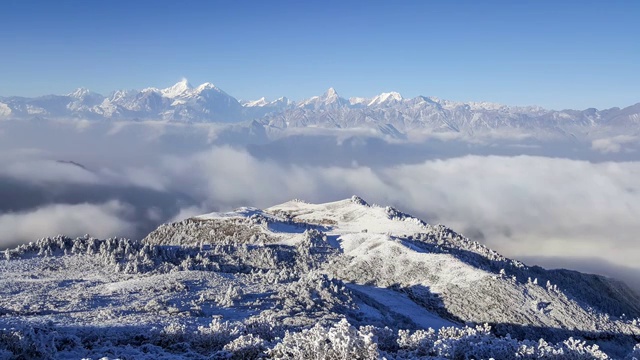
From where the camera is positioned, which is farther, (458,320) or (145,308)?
(458,320)

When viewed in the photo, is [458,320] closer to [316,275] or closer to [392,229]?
[316,275]

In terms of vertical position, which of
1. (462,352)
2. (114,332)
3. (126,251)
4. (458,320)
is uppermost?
(462,352)

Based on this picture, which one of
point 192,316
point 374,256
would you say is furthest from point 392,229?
point 192,316

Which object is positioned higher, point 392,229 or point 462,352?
point 462,352

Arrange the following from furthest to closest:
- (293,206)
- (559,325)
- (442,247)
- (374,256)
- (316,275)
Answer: (293,206) → (442,247) → (374,256) → (559,325) → (316,275)

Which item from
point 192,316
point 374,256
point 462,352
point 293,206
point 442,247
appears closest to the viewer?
point 462,352

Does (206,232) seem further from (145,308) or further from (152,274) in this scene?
(145,308)
